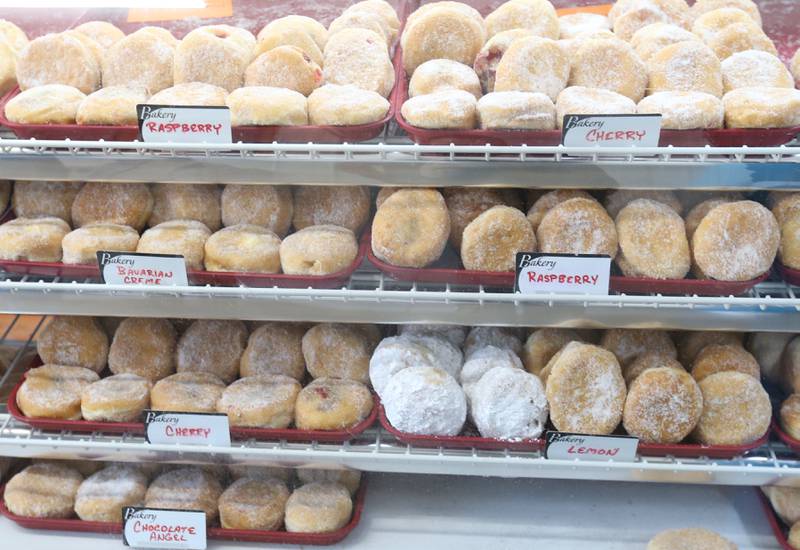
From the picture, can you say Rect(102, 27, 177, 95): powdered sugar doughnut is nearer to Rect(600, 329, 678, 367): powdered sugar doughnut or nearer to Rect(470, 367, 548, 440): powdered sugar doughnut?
Rect(470, 367, 548, 440): powdered sugar doughnut

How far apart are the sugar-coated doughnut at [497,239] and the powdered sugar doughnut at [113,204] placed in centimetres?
80

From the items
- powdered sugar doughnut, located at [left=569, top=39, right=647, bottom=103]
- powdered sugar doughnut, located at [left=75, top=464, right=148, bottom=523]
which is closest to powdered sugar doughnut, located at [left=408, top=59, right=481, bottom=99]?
powdered sugar doughnut, located at [left=569, top=39, right=647, bottom=103]

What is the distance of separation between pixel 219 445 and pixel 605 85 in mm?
1218

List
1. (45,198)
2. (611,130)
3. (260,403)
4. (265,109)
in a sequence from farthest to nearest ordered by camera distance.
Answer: (45,198) → (260,403) → (265,109) → (611,130)

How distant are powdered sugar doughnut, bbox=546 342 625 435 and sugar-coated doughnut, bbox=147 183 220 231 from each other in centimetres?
92

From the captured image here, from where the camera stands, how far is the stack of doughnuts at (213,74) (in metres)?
1.66

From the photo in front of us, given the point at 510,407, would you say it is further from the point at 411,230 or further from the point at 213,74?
the point at 213,74

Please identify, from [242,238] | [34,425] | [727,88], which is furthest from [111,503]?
[727,88]

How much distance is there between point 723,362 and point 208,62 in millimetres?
1401

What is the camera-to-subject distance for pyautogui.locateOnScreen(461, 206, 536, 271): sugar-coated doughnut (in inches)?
67.4

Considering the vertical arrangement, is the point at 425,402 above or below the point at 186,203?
below

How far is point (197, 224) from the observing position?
186 cm

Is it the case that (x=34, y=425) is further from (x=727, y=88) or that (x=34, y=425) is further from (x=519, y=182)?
(x=727, y=88)

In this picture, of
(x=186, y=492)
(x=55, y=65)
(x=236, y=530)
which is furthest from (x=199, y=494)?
(x=55, y=65)
